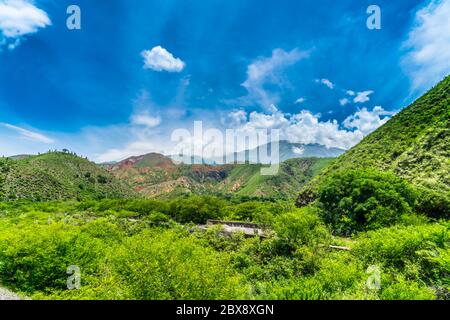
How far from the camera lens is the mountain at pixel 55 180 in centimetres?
9138

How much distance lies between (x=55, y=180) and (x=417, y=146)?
5184 inches

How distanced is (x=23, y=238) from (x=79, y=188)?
111857mm

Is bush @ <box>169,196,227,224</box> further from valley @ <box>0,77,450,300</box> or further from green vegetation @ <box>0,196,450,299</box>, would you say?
green vegetation @ <box>0,196,450,299</box>

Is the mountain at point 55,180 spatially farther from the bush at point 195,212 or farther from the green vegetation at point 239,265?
the green vegetation at point 239,265

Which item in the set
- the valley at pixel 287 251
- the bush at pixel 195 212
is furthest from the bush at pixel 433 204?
the bush at pixel 195 212

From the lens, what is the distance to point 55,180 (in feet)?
359

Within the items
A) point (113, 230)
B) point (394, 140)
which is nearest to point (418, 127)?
point (394, 140)

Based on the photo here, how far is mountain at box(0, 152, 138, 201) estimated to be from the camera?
9138 cm

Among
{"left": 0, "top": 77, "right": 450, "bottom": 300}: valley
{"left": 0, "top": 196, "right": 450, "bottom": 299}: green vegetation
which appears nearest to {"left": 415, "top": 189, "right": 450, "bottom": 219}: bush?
{"left": 0, "top": 77, "right": 450, "bottom": 300}: valley

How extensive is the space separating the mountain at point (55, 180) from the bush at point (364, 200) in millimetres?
101641

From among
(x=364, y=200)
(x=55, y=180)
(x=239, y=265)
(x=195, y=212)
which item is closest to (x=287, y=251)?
(x=239, y=265)

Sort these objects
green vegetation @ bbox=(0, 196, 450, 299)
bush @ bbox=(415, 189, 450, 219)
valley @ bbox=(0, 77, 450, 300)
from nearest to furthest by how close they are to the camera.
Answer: green vegetation @ bbox=(0, 196, 450, 299) → valley @ bbox=(0, 77, 450, 300) → bush @ bbox=(415, 189, 450, 219)

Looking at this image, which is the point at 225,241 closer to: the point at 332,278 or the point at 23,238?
the point at 332,278

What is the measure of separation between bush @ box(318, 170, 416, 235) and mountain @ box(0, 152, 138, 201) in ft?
333
